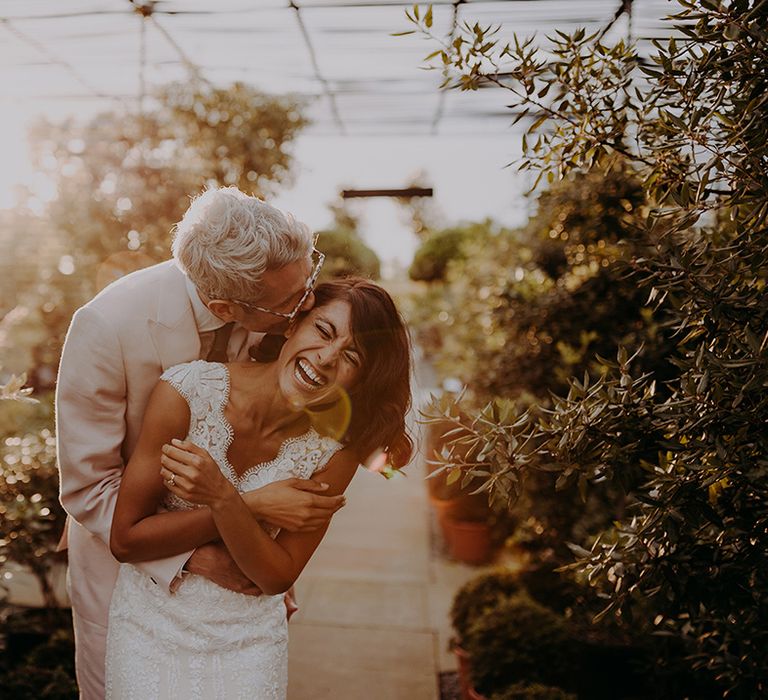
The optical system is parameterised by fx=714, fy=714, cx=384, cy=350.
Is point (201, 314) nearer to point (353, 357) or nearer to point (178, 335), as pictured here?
point (178, 335)

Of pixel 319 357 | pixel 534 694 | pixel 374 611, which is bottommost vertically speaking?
pixel 374 611

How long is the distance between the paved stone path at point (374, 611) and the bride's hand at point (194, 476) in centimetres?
85

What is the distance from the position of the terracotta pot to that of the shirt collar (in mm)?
4057

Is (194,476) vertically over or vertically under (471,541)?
over

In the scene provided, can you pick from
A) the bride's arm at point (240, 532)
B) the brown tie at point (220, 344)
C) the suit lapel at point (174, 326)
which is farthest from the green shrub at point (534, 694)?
the suit lapel at point (174, 326)

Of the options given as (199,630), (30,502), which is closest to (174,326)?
(199,630)

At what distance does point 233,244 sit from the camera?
1.70m

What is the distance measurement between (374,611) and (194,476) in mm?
3389

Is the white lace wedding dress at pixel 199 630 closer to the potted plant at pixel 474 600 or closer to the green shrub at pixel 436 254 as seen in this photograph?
the potted plant at pixel 474 600

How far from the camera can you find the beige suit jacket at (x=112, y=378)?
5.77ft

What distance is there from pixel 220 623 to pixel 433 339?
11086mm

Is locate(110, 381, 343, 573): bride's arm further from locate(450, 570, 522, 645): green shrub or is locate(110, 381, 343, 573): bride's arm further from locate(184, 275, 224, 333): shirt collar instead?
locate(450, 570, 522, 645): green shrub

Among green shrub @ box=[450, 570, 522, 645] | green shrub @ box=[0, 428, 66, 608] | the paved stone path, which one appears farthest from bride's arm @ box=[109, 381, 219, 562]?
green shrub @ box=[450, 570, 522, 645]

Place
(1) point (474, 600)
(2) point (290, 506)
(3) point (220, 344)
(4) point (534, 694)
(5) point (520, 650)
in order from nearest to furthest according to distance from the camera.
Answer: (2) point (290, 506)
(3) point (220, 344)
(4) point (534, 694)
(5) point (520, 650)
(1) point (474, 600)
